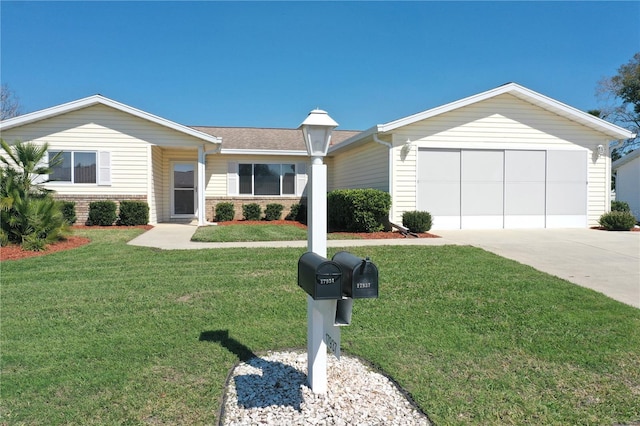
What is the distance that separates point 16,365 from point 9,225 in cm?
672

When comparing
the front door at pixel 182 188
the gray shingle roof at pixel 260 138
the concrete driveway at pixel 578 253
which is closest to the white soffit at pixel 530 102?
the concrete driveway at pixel 578 253

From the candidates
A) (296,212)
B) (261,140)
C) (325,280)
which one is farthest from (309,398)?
(261,140)

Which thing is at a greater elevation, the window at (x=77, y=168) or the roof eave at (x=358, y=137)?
the roof eave at (x=358, y=137)

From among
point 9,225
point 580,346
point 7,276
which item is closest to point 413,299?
point 580,346

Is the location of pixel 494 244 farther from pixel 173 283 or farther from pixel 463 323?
pixel 173 283

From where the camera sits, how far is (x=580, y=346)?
4.35 meters

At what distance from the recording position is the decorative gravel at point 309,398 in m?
3.05

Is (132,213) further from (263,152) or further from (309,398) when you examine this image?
(309,398)

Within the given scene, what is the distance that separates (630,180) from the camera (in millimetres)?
21000

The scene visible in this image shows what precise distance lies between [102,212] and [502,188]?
12735 mm

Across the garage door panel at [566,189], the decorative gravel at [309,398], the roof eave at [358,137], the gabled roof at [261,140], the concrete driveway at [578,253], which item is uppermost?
the gabled roof at [261,140]

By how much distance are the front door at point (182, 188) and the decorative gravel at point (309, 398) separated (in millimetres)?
15377

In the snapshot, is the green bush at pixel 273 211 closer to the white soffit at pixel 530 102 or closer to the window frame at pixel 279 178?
the window frame at pixel 279 178

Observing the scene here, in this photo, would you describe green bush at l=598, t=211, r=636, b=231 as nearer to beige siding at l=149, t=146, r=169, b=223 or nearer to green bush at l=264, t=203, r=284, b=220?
green bush at l=264, t=203, r=284, b=220
